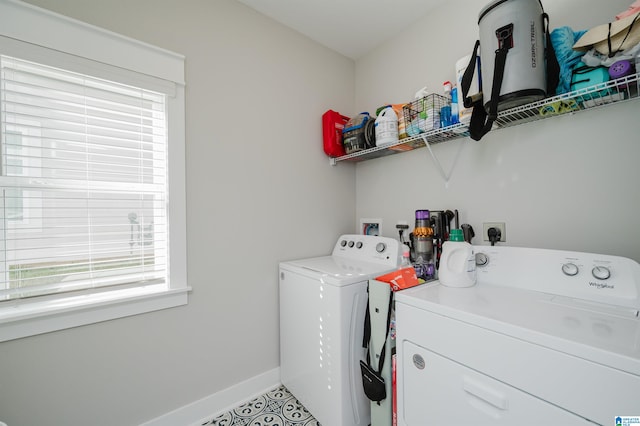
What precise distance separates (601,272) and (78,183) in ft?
7.72

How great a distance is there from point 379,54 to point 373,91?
1.00 ft

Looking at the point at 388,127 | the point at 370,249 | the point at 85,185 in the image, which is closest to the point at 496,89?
the point at 388,127

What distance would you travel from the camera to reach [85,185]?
1.24m

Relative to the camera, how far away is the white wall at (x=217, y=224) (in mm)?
1193

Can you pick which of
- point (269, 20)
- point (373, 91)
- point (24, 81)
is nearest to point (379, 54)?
point (373, 91)

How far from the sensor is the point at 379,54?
2.21 meters

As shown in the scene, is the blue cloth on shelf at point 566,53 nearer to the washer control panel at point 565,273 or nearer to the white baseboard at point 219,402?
the washer control panel at point 565,273

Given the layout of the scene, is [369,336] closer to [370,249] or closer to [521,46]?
[370,249]

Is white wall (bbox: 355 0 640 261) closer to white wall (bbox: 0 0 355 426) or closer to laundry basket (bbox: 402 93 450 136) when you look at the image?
laundry basket (bbox: 402 93 450 136)

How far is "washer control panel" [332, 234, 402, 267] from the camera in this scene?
1.66m

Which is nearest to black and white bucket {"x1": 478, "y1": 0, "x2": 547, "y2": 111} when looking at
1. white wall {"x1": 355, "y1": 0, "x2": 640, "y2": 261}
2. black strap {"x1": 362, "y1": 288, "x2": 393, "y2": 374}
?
white wall {"x1": 355, "y1": 0, "x2": 640, "y2": 261}

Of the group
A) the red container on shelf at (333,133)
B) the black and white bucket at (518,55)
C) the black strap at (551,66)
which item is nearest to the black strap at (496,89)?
the black and white bucket at (518,55)

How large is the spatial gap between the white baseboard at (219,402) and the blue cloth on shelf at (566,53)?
7.69ft

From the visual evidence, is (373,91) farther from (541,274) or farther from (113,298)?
(113,298)
